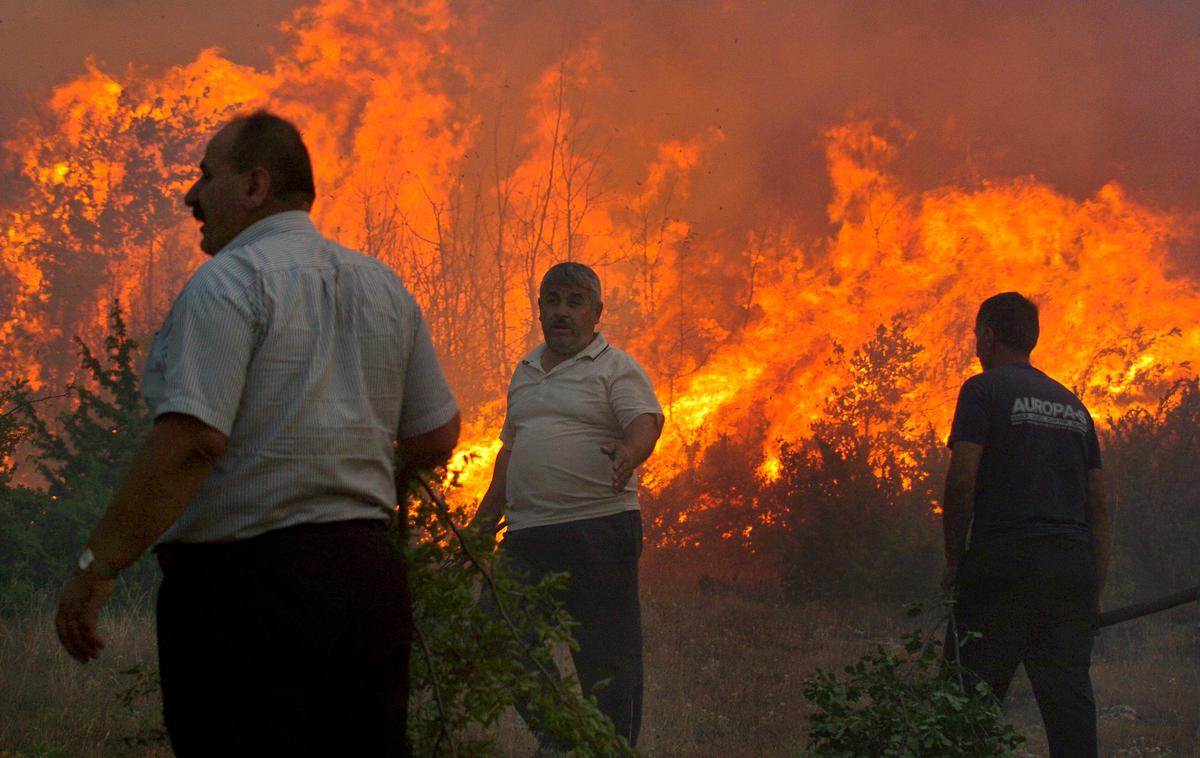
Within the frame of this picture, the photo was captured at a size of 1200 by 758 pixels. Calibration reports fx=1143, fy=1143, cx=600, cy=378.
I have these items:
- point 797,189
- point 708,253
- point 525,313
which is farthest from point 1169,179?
point 525,313

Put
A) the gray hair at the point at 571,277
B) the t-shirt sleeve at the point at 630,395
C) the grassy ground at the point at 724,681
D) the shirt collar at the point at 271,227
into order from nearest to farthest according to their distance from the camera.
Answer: the shirt collar at the point at 271,227, the t-shirt sleeve at the point at 630,395, the gray hair at the point at 571,277, the grassy ground at the point at 724,681

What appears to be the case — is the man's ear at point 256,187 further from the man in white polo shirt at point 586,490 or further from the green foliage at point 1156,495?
the green foliage at point 1156,495

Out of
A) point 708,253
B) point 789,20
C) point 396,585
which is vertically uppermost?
point 789,20

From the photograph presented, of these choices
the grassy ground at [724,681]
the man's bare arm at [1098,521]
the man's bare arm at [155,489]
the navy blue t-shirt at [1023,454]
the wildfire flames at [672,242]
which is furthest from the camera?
the wildfire flames at [672,242]

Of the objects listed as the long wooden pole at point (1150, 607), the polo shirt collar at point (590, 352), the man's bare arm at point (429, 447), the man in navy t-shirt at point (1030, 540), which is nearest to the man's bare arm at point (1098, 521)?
the man in navy t-shirt at point (1030, 540)

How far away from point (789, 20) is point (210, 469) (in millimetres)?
15513

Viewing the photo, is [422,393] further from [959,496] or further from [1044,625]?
[1044,625]

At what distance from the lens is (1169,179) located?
47.9 feet

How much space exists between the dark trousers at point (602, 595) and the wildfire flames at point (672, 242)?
7.85 metres

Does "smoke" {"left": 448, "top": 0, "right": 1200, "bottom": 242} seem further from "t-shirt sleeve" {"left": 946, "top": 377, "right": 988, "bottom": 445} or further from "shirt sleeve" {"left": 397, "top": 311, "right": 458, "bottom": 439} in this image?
"shirt sleeve" {"left": 397, "top": 311, "right": 458, "bottom": 439}

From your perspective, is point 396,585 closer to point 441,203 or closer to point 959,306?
point 959,306

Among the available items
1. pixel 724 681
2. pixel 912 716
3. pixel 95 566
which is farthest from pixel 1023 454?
pixel 724 681

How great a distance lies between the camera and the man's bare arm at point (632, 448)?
4355 millimetres

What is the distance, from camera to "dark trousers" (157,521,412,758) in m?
2.05
